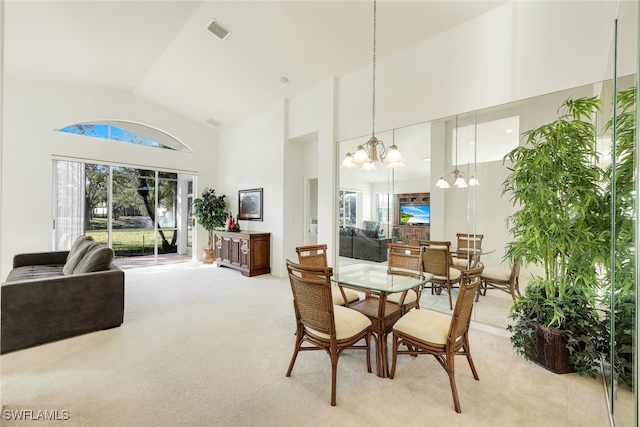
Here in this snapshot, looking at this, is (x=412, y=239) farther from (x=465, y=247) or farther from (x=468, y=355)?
(x=468, y=355)

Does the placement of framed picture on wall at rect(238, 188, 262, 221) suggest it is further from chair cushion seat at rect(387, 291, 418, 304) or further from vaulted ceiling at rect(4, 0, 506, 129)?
chair cushion seat at rect(387, 291, 418, 304)

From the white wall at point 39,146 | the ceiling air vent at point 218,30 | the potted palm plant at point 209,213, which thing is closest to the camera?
the ceiling air vent at point 218,30

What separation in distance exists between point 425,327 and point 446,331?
0.15 meters

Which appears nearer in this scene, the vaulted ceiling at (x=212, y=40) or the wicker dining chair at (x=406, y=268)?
the wicker dining chair at (x=406, y=268)

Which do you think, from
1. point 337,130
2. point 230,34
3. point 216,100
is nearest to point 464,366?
point 337,130

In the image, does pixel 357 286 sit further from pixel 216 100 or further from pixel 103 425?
pixel 216 100

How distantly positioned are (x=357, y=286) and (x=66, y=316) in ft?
10.1

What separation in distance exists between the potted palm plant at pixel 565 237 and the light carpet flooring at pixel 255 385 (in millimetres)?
264

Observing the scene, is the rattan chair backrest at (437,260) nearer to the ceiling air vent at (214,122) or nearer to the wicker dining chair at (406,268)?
the wicker dining chair at (406,268)

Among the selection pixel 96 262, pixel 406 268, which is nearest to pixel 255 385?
pixel 406 268

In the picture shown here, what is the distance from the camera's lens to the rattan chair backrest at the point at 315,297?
193cm

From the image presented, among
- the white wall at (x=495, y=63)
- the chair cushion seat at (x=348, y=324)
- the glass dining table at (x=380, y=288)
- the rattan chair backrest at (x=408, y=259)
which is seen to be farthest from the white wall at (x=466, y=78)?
the chair cushion seat at (x=348, y=324)

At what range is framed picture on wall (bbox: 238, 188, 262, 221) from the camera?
6328mm

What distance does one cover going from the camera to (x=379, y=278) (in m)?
2.63
